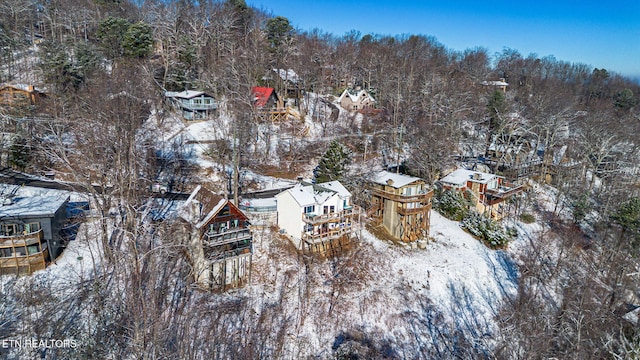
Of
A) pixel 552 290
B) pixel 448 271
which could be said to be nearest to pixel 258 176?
pixel 448 271

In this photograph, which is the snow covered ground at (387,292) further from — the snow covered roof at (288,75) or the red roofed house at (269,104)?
the snow covered roof at (288,75)

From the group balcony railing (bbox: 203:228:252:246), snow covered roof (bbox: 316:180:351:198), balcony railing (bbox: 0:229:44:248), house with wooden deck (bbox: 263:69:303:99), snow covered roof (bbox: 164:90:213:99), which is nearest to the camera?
balcony railing (bbox: 0:229:44:248)

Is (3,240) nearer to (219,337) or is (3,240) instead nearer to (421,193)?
(219,337)

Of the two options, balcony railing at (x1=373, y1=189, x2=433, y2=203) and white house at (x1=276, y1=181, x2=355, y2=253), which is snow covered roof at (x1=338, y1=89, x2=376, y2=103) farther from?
white house at (x1=276, y1=181, x2=355, y2=253)

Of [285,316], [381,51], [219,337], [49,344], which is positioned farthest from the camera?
[381,51]

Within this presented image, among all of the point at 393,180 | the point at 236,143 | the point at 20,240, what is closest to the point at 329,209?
the point at 393,180

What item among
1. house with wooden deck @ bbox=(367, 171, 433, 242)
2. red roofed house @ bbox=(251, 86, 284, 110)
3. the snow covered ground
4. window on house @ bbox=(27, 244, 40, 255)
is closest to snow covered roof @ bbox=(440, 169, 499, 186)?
house with wooden deck @ bbox=(367, 171, 433, 242)
